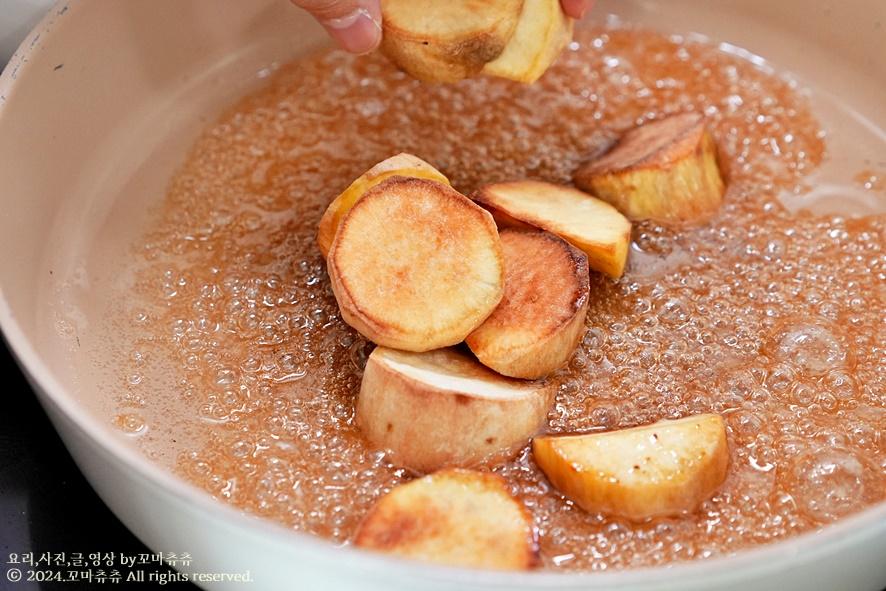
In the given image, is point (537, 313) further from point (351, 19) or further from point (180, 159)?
point (180, 159)

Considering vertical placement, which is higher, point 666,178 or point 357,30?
point 357,30

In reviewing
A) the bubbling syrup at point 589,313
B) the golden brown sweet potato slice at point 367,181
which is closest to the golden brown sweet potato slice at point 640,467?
the bubbling syrup at point 589,313

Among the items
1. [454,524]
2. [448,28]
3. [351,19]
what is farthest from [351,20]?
[454,524]

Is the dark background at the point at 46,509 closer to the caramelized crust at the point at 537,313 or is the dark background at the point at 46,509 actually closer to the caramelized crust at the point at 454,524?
the caramelized crust at the point at 454,524

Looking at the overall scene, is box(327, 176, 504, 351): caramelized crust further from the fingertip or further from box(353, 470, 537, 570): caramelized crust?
the fingertip

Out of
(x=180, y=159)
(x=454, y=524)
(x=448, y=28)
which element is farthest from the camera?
(x=180, y=159)

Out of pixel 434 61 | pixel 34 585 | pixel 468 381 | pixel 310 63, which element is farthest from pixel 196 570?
pixel 310 63

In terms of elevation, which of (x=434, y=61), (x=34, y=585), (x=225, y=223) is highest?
(x=434, y=61)

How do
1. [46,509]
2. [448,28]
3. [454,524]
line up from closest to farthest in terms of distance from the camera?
[454,524] < [46,509] < [448,28]

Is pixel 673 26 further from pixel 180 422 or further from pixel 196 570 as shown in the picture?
pixel 196 570
